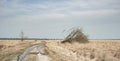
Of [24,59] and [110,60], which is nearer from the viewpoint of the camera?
[24,59]

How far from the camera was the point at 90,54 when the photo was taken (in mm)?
37406

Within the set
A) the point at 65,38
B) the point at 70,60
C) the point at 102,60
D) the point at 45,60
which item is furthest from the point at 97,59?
the point at 65,38

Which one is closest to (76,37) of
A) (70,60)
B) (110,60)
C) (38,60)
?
(110,60)

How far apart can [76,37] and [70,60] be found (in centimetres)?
3575

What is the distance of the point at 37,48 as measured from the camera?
29.9 meters

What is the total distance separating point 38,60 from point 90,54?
13076 mm

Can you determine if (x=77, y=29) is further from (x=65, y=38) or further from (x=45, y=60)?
(x=45, y=60)

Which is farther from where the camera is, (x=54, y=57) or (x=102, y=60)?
(x=102, y=60)

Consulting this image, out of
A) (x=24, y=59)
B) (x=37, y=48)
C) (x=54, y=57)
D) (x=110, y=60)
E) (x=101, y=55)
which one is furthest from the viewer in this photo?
(x=101, y=55)

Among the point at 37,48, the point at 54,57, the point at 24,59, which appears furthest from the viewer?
the point at 37,48

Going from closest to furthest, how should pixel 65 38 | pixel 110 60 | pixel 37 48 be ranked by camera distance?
pixel 37 48
pixel 110 60
pixel 65 38

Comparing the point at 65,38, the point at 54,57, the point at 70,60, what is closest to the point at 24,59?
the point at 54,57

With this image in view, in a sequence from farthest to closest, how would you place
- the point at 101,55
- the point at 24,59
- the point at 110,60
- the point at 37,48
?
the point at 101,55, the point at 110,60, the point at 37,48, the point at 24,59

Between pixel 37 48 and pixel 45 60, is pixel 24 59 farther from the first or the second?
pixel 37 48
